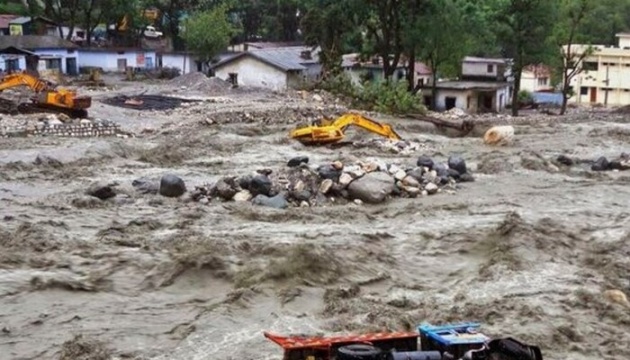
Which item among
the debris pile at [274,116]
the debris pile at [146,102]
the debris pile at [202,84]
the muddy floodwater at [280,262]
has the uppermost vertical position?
the debris pile at [202,84]

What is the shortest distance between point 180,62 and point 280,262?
4206 cm

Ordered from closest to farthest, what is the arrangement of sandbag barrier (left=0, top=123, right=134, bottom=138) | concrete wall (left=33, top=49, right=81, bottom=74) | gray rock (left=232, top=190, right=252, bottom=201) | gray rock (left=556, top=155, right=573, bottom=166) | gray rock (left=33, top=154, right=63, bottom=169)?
gray rock (left=232, top=190, right=252, bottom=201)
gray rock (left=33, top=154, right=63, bottom=169)
gray rock (left=556, top=155, right=573, bottom=166)
sandbag barrier (left=0, top=123, right=134, bottom=138)
concrete wall (left=33, top=49, right=81, bottom=74)

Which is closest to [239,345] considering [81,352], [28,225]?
[81,352]

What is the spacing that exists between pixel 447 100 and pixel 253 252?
33.8 meters

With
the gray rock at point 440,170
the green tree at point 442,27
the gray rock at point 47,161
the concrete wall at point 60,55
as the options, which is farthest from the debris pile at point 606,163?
the concrete wall at point 60,55

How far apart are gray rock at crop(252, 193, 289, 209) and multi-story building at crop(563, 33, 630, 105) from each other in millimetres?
37161

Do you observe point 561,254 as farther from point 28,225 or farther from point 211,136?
point 211,136

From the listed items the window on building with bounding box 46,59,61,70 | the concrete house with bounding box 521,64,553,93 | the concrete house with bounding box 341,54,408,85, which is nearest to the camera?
the window on building with bounding box 46,59,61,70

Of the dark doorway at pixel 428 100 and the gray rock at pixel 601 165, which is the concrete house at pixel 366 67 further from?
the gray rock at pixel 601 165

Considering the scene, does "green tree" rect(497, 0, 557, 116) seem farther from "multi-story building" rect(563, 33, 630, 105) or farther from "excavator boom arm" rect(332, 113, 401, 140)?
"excavator boom arm" rect(332, 113, 401, 140)

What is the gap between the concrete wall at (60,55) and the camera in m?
46.4

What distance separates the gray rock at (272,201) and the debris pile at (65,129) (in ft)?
32.1

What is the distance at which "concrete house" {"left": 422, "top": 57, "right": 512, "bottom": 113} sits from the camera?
46125 mm

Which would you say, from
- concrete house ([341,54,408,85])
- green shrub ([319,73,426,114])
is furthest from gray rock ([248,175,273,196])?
concrete house ([341,54,408,85])
